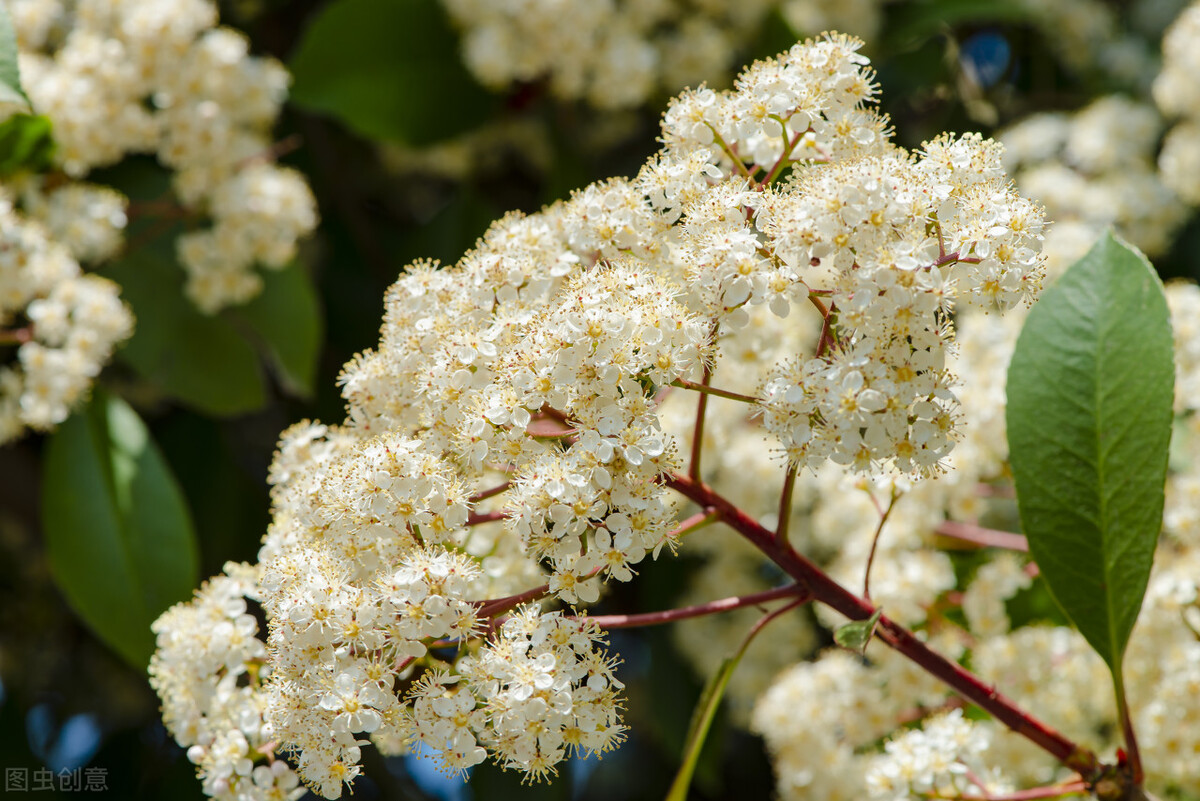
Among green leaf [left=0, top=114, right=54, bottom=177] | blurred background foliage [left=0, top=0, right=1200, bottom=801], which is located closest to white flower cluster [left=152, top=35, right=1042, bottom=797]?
blurred background foliage [left=0, top=0, right=1200, bottom=801]

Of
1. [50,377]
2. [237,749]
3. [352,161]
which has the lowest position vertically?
[237,749]

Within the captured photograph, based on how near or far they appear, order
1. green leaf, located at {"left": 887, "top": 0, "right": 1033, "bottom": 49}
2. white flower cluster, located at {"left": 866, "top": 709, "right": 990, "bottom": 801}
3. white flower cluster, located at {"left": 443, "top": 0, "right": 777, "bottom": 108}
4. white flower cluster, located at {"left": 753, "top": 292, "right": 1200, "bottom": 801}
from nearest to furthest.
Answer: white flower cluster, located at {"left": 866, "top": 709, "right": 990, "bottom": 801} → white flower cluster, located at {"left": 753, "top": 292, "right": 1200, "bottom": 801} → white flower cluster, located at {"left": 443, "top": 0, "right": 777, "bottom": 108} → green leaf, located at {"left": 887, "top": 0, "right": 1033, "bottom": 49}

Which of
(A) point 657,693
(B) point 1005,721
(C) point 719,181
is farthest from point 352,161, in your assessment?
(B) point 1005,721

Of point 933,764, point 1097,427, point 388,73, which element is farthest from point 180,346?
point 1097,427

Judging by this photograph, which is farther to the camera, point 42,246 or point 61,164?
point 61,164

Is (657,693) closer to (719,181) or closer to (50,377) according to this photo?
(50,377)

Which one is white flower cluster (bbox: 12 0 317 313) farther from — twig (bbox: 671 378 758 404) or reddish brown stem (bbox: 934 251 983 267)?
reddish brown stem (bbox: 934 251 983 267)
